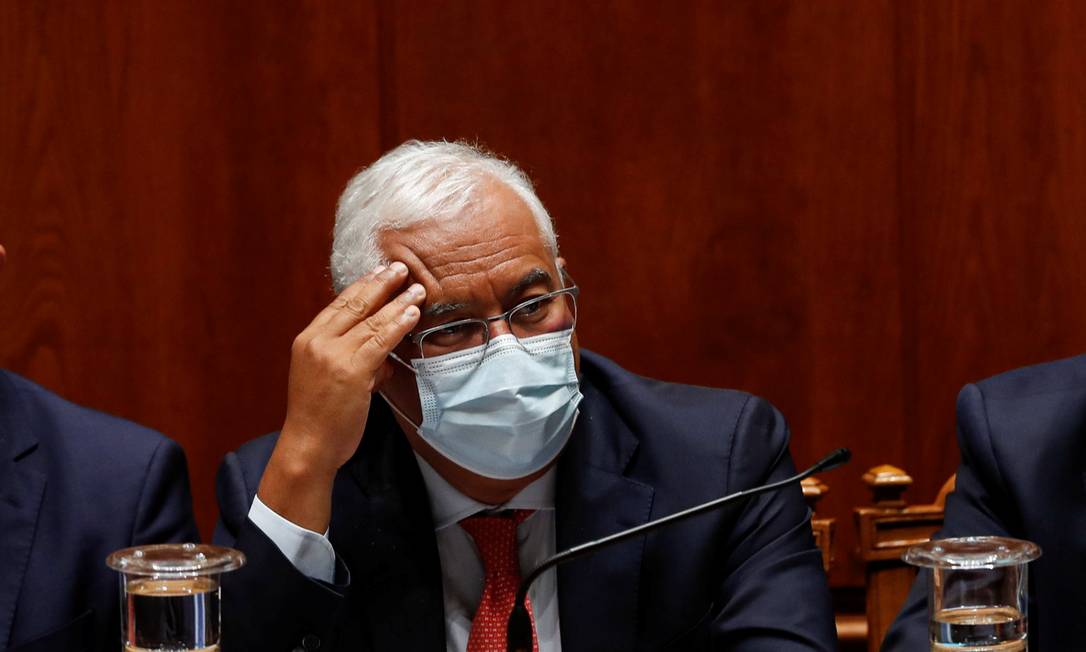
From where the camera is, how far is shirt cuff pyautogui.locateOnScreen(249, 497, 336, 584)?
71.7 inches

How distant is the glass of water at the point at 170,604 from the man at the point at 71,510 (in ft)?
1.76

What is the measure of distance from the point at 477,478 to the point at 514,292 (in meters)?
0.24

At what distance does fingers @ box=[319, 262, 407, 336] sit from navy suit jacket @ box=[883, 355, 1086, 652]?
0.71 meters

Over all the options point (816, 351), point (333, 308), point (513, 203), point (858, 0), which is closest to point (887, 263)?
point (816, 351)

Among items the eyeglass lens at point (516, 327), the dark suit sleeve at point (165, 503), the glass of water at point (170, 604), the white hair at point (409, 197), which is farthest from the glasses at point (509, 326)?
the glass of water at point (170, 604)

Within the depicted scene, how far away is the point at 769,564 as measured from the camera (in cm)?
187

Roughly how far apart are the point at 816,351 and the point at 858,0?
22.6 inches

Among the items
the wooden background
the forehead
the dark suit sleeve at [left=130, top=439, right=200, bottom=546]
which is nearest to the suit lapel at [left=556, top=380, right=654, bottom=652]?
the forehead

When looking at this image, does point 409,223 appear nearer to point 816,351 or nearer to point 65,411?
point 65,411

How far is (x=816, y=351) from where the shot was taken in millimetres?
2570

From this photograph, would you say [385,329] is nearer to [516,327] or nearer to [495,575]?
[516,327]

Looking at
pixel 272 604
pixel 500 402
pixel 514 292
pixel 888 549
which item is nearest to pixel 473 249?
pixel 514 292

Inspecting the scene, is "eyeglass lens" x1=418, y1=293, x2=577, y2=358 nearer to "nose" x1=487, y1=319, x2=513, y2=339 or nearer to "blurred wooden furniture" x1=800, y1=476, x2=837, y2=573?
"nose" x1=487, y1=319, x2=513, y2=339

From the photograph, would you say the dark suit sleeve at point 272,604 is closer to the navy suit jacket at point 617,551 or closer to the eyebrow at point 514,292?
the navy suit jacket at point 617,551
